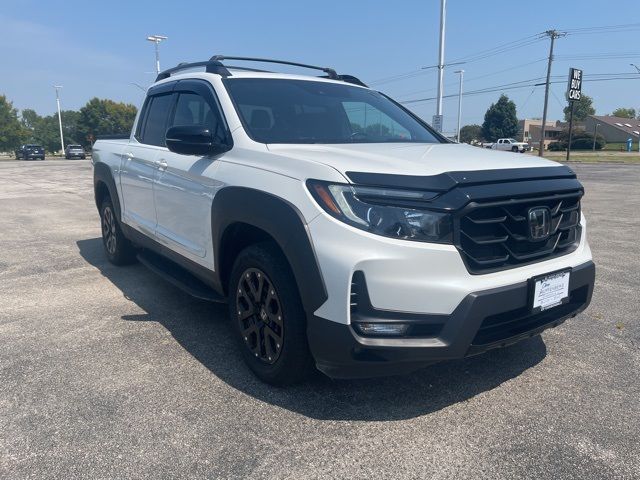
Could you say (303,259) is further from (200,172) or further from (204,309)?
(204,309)

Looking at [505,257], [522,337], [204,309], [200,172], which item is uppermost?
[200,172]

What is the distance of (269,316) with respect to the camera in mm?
2973

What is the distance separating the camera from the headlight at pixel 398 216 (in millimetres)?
2465

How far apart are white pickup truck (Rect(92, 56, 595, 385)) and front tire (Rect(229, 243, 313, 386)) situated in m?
0.01

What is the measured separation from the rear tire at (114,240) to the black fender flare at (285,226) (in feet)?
9.69

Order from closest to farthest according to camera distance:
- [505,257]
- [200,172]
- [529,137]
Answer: [505,257] < [200,172] < [529,137]

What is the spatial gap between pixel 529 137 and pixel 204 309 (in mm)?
96423

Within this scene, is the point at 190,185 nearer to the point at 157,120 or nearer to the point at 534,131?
the point at 157,120

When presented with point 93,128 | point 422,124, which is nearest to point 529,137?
point 93,128

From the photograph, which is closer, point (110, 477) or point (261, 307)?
point (110, 477)

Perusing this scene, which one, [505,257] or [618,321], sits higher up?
[505,257]

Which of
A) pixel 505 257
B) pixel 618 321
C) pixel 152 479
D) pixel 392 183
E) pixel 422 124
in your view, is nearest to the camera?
pixel 152 479

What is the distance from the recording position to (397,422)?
2.75 metres

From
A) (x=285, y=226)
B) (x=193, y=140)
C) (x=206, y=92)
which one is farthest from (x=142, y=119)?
(x=285, y=226)
